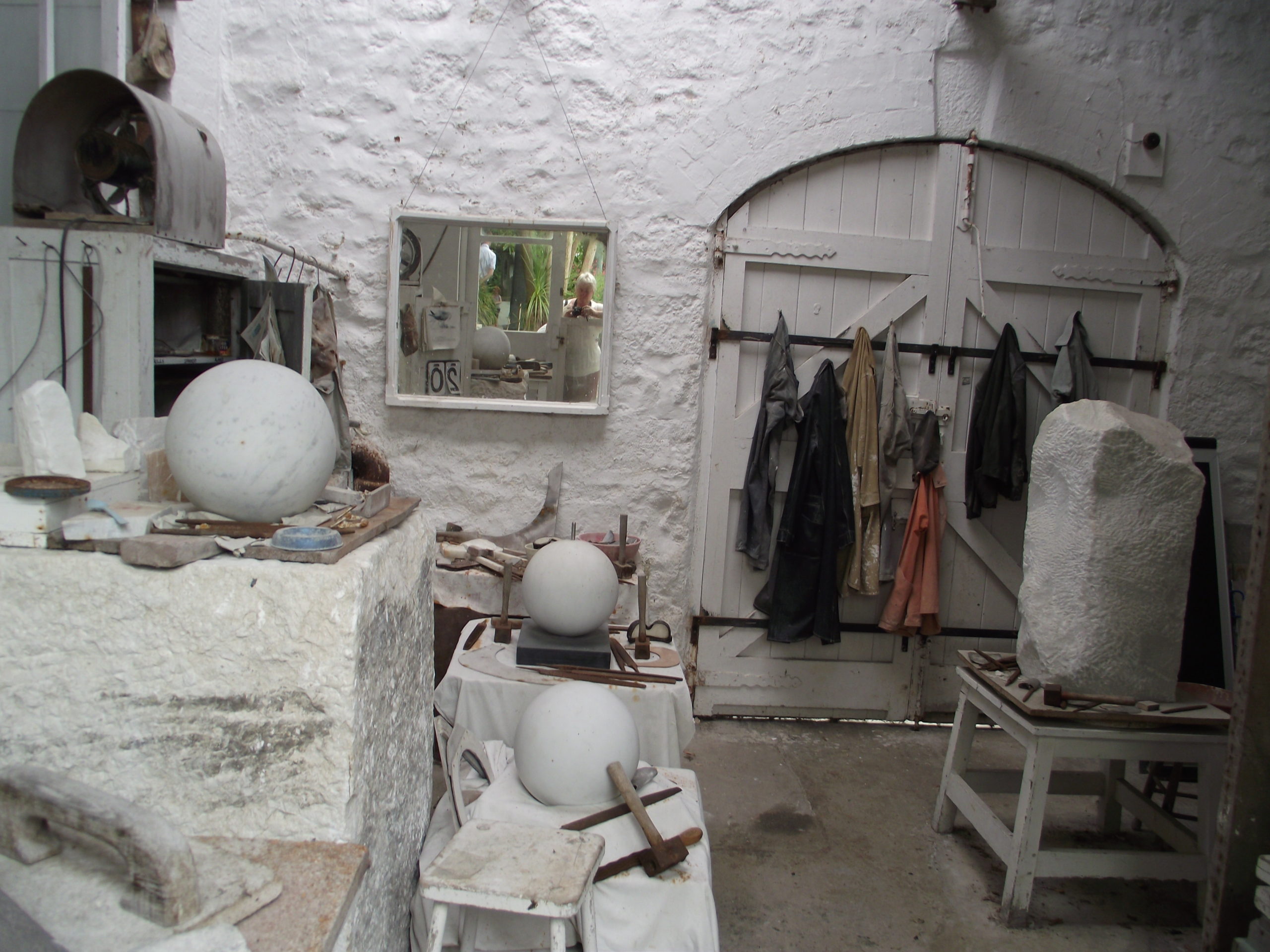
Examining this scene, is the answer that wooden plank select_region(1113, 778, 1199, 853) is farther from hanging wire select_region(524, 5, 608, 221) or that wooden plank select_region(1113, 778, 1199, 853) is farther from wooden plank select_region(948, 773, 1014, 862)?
hanging wire select_region(524, 5, 608, 221)

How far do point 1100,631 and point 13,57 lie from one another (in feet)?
14.7

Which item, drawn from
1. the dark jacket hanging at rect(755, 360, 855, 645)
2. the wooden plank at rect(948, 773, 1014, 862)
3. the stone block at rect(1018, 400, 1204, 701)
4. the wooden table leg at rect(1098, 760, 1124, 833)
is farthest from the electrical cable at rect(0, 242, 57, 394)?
the wooden table leg at rect(1098, 760, 1124, 833)

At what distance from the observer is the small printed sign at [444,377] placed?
4.16 meters

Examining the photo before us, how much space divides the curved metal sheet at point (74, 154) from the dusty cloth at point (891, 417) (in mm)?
2963

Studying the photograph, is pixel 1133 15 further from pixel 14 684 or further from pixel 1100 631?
pixel 14 684

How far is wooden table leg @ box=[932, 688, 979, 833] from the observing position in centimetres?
331

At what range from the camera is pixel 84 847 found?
1.36 metres

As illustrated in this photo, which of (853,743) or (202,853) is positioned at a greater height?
(202,853)

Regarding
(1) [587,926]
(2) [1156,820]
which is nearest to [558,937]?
(1) [587,926]

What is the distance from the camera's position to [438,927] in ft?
5.90

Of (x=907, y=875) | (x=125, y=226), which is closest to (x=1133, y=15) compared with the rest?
(x=907, y=875)

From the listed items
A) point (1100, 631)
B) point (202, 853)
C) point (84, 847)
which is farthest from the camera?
point (1100, 631)

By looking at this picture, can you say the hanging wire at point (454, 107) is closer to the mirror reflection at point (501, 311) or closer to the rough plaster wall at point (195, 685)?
the mirror reflection at point (501, 311)

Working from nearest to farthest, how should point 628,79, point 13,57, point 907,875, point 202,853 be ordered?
1. point 202,853
2. point 907,875
3. point 13,57
4. point 628,79
